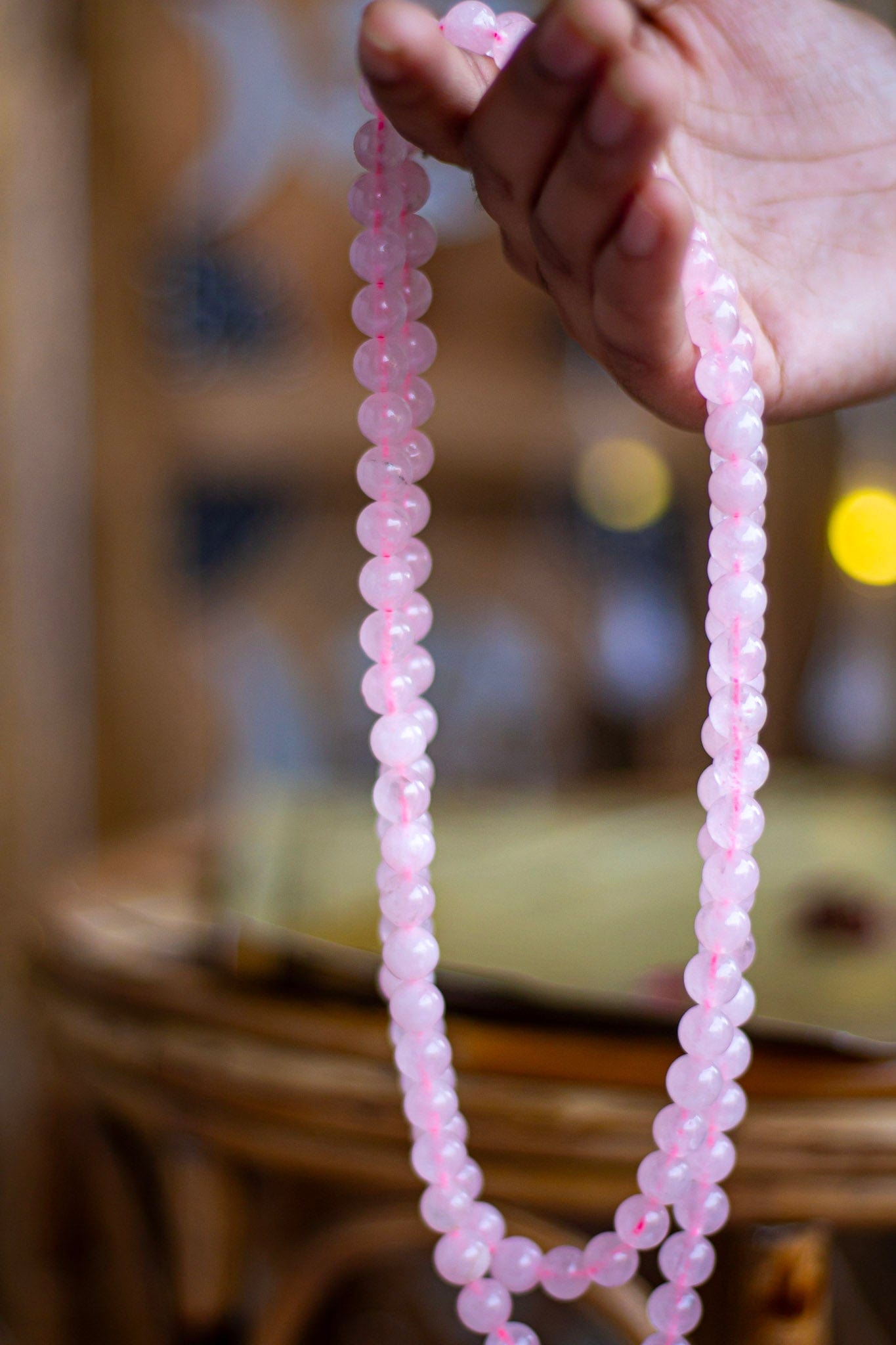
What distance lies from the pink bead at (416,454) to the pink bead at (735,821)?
0.12 meters

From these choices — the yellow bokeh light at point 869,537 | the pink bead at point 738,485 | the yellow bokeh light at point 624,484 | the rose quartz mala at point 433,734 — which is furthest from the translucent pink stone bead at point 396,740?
the yellow bokeh light at point 624,484

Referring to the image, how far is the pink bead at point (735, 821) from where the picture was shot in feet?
0.97

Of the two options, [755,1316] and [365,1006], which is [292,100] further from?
[755,1316]

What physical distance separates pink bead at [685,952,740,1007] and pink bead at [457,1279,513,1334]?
0.34 ft

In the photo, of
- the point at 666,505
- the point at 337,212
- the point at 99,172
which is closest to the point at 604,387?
the point at 666,505

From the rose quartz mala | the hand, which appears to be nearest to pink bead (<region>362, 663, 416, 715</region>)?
the rose quartz mala

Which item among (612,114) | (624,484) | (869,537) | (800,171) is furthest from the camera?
(624,484)

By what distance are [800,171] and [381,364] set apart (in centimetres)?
17

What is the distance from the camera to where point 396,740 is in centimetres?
30

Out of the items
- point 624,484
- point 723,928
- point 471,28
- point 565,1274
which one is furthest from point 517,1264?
point 624,484

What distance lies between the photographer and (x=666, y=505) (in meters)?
1.54

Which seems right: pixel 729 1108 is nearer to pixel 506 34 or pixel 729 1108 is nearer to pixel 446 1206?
pixel 446 1206

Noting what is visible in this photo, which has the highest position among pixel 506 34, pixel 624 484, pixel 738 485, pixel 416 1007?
pixel 506 34

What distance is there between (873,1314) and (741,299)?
956 mm
